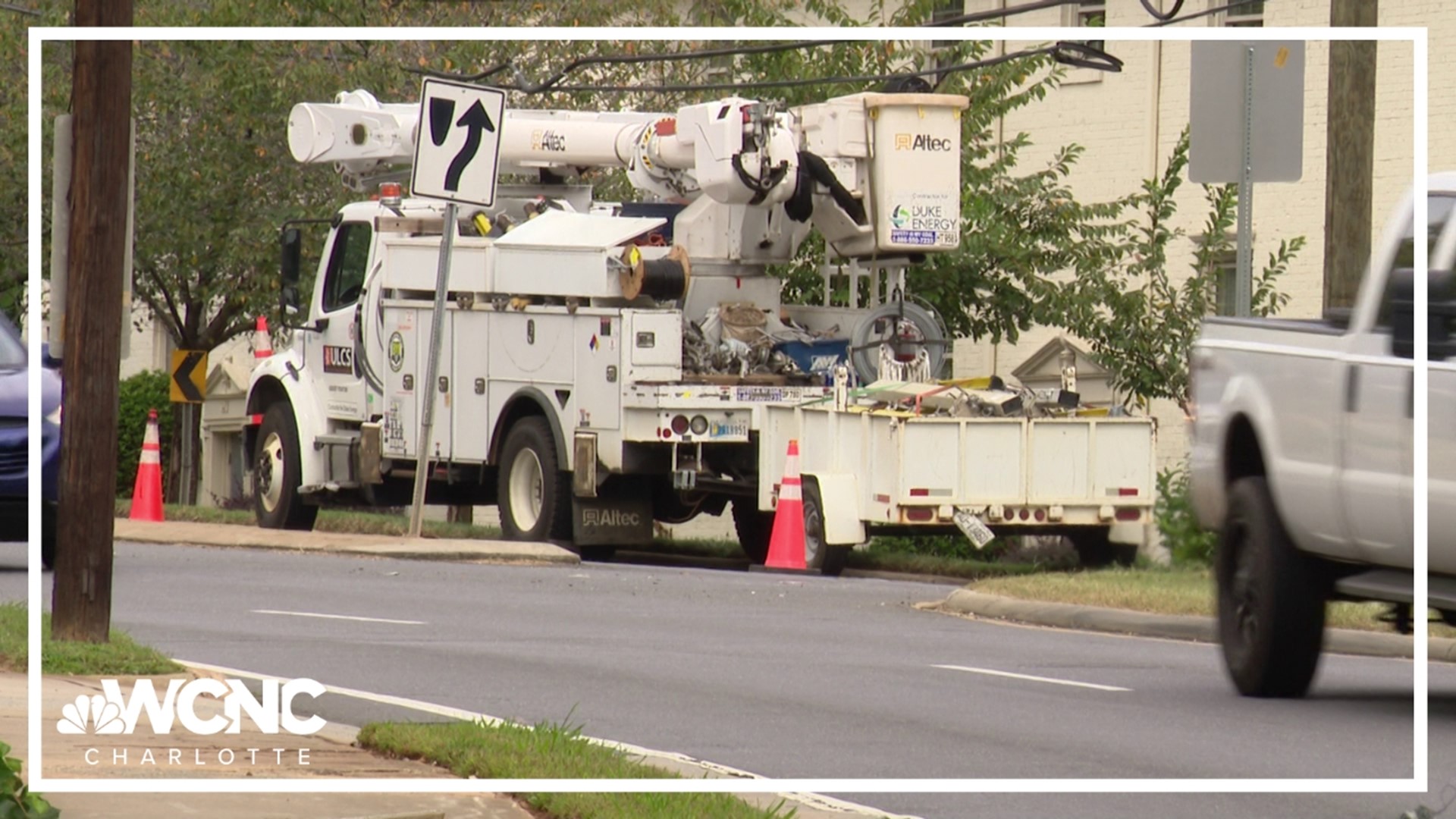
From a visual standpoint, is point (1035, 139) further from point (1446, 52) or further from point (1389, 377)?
point (1389, 377)

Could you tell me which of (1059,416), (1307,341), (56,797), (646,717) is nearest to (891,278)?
(1059,416)

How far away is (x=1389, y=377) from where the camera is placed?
6988 millimetres

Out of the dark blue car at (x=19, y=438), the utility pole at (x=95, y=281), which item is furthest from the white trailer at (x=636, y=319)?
the utility pole at (x=95, y=281)

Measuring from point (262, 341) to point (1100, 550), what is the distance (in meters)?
5.67

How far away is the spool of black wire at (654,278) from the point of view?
18.4 m

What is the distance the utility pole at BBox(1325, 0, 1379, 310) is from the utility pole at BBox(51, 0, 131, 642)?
4042mm

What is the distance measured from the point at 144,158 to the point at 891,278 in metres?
5.66

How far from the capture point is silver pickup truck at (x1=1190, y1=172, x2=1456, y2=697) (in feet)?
22.9

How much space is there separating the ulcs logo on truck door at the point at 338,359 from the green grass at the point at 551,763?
274 inches

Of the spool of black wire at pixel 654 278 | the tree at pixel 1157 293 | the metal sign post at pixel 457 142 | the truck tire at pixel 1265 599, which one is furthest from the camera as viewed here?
the spool of black wire at pixel 654 278

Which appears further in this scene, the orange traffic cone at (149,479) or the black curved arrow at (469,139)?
the orange traffic cone at (149,479)

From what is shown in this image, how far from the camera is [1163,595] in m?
11.7

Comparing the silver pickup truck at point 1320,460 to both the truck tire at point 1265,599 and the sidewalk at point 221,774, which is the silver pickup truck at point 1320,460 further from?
the sidewalk at point 221,774

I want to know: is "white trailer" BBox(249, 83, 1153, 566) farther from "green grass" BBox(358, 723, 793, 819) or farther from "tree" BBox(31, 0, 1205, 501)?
"green grass" BBox(358, 723, 793, 819)
